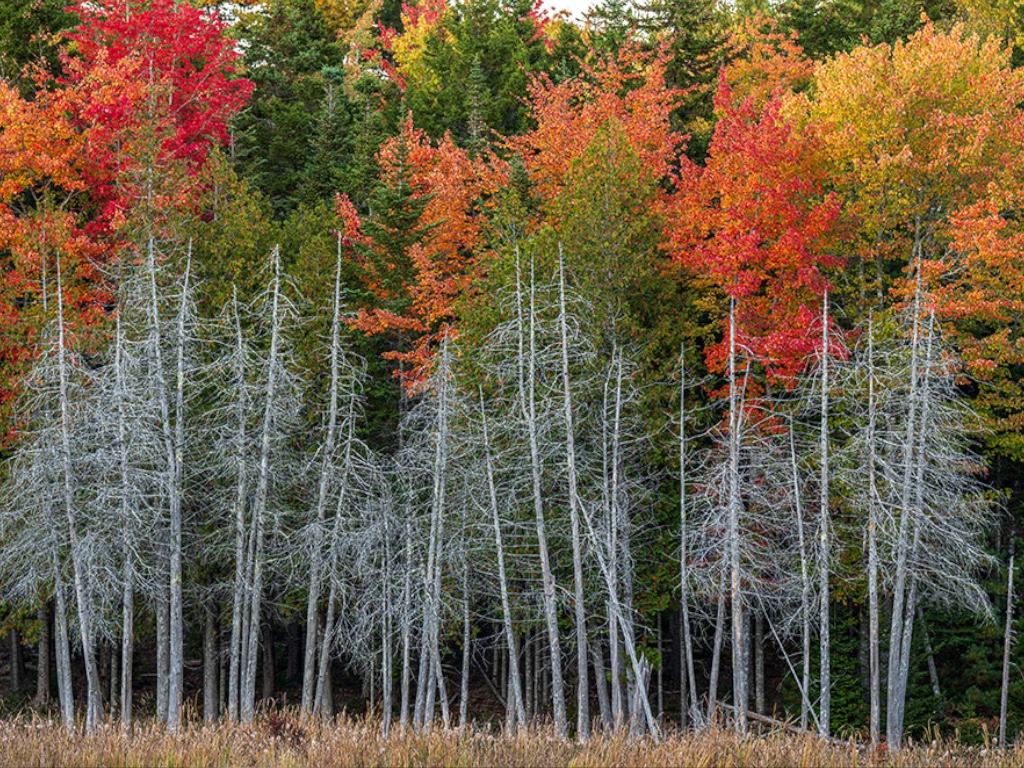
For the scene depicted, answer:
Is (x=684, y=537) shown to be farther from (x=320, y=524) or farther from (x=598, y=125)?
(x=598, y=125)

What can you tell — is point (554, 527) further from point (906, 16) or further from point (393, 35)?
point (393, 35)

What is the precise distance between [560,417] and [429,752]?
11214 millimetres

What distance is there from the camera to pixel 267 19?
49750mm

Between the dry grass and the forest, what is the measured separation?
262 inches

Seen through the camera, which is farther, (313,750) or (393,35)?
(393,35)

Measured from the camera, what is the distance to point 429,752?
46.6 ft

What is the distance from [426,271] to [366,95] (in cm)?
1893

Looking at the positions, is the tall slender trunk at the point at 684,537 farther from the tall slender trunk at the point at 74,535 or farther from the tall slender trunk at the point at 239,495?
the tall slender trunk at the point at 74,535

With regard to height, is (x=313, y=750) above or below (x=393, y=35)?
below

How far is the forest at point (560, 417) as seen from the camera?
23781 mm

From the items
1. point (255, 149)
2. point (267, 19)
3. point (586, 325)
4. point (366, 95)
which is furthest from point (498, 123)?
point (586, 325)

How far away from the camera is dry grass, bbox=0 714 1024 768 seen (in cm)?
1385

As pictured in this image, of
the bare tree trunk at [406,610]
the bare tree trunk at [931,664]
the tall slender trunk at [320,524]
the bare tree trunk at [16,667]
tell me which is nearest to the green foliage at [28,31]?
the tall slender trunk at [320,524]

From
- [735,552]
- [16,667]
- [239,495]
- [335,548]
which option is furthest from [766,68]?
[16,667]
